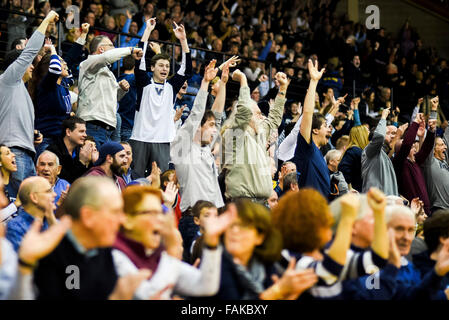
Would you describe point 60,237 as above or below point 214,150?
above

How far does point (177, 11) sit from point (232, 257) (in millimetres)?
8054

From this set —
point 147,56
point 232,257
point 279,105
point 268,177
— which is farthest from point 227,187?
point 147,56

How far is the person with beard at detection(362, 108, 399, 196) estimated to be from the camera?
22.1ft

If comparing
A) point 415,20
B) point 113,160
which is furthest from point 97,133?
point 415,20

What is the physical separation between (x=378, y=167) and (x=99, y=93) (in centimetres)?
266

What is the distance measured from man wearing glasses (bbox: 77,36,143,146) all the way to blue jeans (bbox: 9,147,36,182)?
3.65 ft

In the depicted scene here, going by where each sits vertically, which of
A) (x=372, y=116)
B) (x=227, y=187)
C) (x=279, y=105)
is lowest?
(x=372, y=116)

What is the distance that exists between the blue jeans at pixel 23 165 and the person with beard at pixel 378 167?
304 centimetres

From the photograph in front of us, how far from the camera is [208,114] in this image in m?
5.59

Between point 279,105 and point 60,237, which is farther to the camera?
point 279,105

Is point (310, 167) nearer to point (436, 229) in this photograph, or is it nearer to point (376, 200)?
point (436, 229)

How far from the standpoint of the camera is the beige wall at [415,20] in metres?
15.8

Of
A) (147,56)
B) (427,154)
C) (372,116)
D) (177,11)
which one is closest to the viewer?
(427,154)
